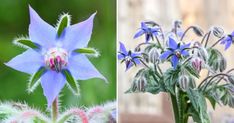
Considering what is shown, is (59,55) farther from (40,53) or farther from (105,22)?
(105,22)

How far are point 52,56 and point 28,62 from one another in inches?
2.2

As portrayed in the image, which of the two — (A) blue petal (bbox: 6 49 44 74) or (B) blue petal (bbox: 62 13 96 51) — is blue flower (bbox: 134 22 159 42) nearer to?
(B) blue petal (bbox: 62 13 96 51)

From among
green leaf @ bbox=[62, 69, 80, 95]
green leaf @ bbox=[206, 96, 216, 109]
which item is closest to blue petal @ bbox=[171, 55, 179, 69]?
green leaf @ bbox=[206, 96, 216, 109]

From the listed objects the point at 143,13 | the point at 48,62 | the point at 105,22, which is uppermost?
the point at 143,13

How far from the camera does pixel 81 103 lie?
3.29ft

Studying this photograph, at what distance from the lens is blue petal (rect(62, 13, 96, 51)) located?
3.15ft

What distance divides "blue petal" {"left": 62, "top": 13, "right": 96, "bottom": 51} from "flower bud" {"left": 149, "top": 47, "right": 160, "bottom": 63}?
0.15 m

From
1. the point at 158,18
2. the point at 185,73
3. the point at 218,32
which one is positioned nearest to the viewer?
the point at 185,73

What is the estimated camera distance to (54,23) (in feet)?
3.19

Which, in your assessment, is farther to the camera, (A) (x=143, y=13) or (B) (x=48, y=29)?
(A) (x=143, y=13)

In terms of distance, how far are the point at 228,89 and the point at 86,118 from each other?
0.33 meters

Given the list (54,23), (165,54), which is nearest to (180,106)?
(165,54)

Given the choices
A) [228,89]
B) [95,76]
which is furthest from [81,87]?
[228,89]

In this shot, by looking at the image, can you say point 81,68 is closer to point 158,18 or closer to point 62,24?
point 62,24
